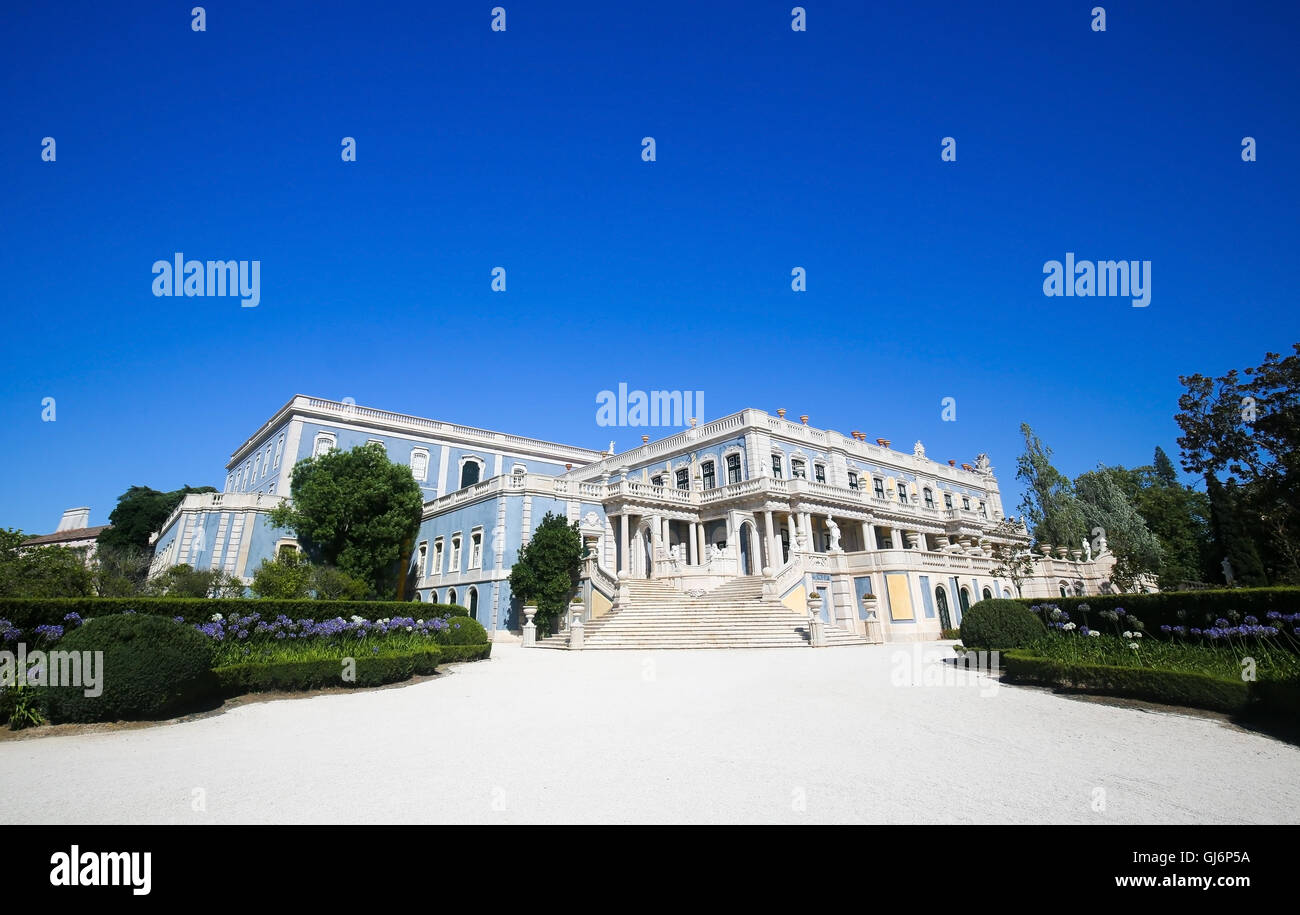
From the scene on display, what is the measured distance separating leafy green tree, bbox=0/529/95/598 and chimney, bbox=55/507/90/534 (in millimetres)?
57509

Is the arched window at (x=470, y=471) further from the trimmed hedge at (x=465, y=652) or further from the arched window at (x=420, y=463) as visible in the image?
the trimmed hedge at (x=465, y=652)

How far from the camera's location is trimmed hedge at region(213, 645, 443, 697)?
10.4m

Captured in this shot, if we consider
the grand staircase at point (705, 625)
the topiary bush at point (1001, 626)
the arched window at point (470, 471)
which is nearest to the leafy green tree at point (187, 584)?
the grand staircase at point (705, 625)

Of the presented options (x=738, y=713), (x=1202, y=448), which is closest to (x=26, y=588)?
(x=738, y=713)

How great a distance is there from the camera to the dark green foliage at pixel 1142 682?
8.12 m

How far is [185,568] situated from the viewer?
86.0 ft

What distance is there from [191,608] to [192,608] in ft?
0.06

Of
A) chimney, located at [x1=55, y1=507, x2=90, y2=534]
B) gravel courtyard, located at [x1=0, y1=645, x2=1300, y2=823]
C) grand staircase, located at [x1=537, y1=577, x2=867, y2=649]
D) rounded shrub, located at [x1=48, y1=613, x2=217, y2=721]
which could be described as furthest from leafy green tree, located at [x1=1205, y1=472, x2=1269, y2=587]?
chimney, located at [x1=55, y1=507, x2=90, y2=534]

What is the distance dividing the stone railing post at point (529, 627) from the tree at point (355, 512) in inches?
369

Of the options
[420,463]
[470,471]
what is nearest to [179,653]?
[420,463]

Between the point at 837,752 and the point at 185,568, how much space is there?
30020 mm

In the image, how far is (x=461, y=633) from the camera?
18.1 metres
